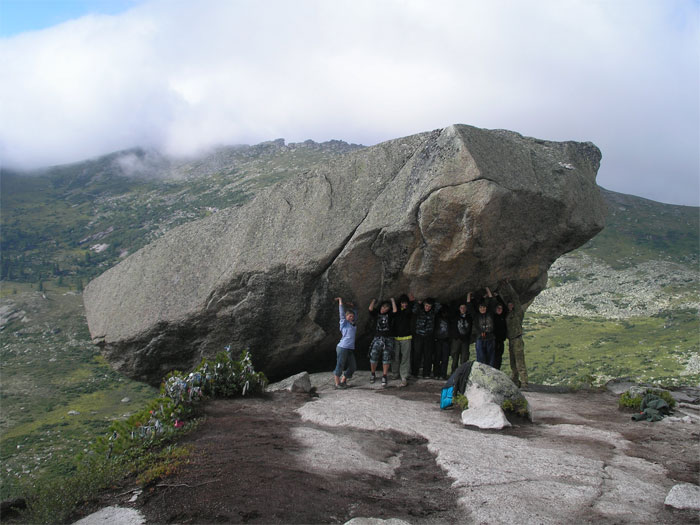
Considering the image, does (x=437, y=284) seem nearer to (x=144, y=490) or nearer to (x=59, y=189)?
(x=144, y=490)

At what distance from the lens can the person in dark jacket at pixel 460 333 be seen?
15.9 metres

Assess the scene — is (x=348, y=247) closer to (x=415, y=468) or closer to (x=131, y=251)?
(x=415, y=468)

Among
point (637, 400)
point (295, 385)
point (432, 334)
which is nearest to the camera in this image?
point (637, 400)

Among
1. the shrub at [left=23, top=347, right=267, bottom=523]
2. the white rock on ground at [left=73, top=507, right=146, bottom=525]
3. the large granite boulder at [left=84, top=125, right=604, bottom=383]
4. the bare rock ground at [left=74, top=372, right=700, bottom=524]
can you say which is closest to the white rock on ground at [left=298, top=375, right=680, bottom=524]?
the bare rock ground at [left=74, top=372, right=700, bottom=524]

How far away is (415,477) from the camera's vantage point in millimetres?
8070

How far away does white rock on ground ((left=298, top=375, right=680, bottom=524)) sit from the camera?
6750mm

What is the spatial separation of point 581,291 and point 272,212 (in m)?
63.1

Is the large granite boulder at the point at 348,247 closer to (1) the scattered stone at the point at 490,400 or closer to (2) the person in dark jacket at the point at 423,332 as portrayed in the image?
(2) the person in dark jacket at the point at 423,332

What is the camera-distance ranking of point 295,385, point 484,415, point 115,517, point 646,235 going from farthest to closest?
point 646,235 → point 295,385 → point 484,415 → point 115,517

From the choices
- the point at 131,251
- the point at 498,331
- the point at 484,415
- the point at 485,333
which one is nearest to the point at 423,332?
the point at 485,333

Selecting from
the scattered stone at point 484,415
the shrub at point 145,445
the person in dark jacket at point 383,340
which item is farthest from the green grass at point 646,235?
the shrub at point 145,445

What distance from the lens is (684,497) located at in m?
6.95

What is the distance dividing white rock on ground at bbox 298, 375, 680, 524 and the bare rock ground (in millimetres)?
24

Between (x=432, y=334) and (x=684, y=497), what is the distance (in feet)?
30.9
